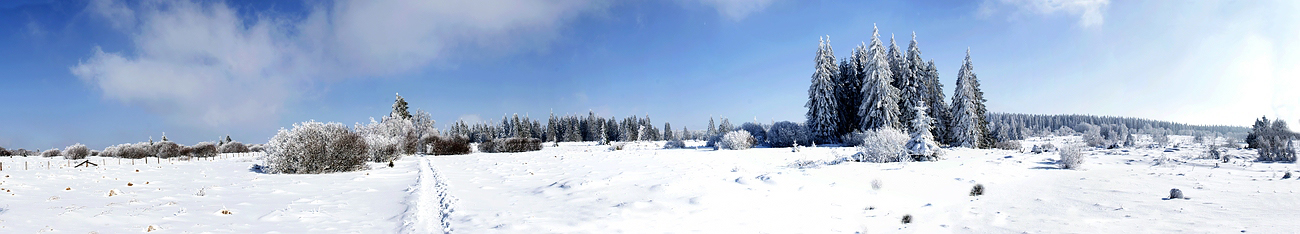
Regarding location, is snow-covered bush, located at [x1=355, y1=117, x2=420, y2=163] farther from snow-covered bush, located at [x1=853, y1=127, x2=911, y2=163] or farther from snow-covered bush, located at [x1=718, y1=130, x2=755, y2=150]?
snow-covered bush, located at [x1=853, y1=127, x2=911, y2=163]

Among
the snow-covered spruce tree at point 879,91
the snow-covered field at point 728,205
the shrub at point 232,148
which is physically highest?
the snow-covered spruce tree at point 879,91

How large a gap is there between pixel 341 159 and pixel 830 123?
26010mm

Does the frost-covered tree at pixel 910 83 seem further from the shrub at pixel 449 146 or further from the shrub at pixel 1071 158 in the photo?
the shrub at pixel 449 146

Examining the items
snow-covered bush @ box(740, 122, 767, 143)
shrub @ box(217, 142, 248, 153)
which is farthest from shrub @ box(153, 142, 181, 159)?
snow-covered bush @ box(740, 122, 767, 143)

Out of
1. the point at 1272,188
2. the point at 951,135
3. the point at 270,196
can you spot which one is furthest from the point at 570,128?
the point at 1272,188

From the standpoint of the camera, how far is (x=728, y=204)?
7641 millimetres

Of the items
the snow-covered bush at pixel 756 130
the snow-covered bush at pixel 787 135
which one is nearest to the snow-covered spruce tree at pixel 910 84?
the snow-covered bush at pixel 787 135

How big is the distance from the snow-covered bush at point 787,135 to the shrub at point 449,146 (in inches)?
789

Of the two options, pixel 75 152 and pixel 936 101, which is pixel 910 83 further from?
pixel 75 152

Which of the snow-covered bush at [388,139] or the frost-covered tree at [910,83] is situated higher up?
the frost-covered tree at [910,83]

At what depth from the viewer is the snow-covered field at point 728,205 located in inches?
236

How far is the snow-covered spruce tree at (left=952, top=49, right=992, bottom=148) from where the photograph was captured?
93.4 feet

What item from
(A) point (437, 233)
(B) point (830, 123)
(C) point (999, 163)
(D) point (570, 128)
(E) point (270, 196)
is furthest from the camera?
(D) point (570, 128)

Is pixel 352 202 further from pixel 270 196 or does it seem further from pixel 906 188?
pixel 906 188
